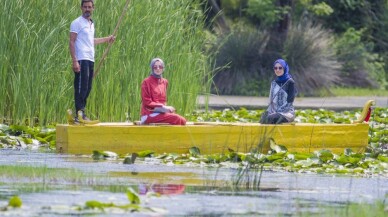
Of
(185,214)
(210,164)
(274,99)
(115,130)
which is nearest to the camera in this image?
(185,214)

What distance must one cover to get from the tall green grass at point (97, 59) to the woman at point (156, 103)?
2.85 m

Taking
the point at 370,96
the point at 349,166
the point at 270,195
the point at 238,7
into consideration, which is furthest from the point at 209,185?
the point at 238,7

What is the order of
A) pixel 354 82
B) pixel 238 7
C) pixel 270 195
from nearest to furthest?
pixel 270 195 < pixel 354 82 < pixel 238 7

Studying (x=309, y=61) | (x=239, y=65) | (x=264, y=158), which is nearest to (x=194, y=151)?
(x=264, y=158)

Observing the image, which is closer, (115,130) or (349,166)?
(349,166)

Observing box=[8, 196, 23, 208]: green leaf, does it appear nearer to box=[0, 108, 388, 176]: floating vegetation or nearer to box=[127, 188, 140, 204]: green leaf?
box=[127, 188, 140, 204]: green leaf

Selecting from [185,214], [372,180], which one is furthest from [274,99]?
[185,214]

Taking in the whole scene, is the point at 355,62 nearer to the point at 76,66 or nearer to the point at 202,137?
the point at 76,66

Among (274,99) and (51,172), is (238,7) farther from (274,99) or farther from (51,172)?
(51,172)

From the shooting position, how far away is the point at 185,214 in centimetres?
943

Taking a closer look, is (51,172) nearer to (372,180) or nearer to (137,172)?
(137,172)

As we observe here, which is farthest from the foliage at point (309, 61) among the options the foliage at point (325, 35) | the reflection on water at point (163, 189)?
the reflection on water at point (163, 189)

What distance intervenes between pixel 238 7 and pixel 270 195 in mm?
36832

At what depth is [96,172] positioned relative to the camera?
489 inches
